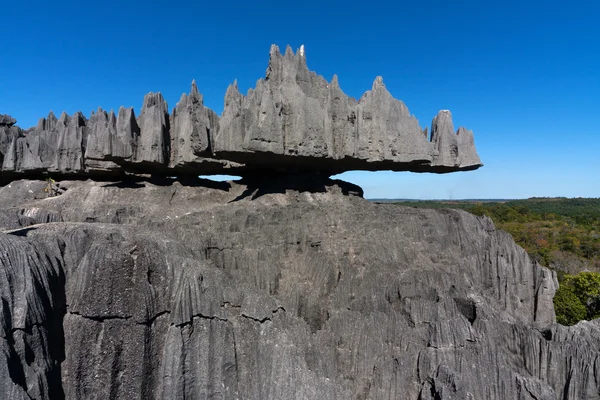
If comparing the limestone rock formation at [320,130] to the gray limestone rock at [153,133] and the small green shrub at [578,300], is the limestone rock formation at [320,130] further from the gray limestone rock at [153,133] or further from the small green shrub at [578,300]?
the small green shrub at [578,300]

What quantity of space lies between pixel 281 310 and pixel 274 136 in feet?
23.1

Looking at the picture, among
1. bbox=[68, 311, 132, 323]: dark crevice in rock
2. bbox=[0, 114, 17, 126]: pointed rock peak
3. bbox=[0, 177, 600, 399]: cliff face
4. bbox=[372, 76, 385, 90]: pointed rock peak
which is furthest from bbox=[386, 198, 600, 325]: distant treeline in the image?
bbox=[0, 114, 17, 126]: pointed rock peak

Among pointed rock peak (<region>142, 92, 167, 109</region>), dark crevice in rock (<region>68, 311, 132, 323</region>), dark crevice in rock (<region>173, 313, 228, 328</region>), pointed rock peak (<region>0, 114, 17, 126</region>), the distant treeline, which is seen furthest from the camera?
pointed rock peak (<region>0, 114, 17, 126</region>)

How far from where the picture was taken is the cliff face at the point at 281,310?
8.86m

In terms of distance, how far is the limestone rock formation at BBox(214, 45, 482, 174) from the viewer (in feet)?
50.0

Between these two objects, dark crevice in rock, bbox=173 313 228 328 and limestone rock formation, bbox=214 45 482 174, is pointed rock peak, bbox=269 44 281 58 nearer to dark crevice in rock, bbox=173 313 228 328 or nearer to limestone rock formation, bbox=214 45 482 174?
limestone rock formation, bbox=214 45 482 174

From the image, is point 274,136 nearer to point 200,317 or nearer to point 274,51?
point 274,51

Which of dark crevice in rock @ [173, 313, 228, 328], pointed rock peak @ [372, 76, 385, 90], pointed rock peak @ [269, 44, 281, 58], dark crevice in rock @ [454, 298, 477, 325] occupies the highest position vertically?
pointed rock peak @ [269, 44, 281, 58]

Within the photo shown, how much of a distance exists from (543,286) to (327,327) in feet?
39.7

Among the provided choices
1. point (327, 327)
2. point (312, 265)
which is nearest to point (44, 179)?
point (312, 265)

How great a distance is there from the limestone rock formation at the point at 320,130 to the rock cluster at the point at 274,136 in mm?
43

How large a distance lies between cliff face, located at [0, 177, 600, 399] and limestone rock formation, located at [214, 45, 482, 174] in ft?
8.06

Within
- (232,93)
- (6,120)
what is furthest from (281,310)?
(6,120)

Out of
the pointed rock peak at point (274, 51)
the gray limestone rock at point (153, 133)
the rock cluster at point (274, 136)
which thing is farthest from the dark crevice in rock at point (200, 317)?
the gray limestone rock at point (153, 133)
